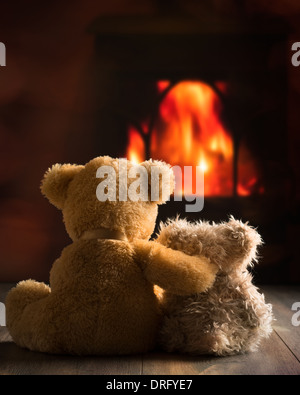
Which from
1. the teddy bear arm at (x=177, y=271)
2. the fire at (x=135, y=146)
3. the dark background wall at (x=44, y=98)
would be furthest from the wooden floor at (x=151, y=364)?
the fire at (x=135, y=146)

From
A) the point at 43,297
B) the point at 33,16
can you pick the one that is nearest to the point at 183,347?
the point at 43,297

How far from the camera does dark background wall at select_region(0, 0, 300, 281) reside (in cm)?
293

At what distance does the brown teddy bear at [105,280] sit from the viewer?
1.38 m

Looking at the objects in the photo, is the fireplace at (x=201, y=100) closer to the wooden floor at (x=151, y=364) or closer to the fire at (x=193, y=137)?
the fire at (x=193, y=137)

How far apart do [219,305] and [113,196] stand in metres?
0.39

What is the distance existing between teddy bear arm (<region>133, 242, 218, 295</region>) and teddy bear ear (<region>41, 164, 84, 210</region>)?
12.1 inches

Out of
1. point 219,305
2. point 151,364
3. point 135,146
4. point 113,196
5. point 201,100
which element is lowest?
point 151,364

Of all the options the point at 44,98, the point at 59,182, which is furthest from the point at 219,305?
the point at 44,98

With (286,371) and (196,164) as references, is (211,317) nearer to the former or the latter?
(286,371)

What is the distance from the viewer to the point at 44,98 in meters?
2.94

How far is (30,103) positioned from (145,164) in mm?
1591

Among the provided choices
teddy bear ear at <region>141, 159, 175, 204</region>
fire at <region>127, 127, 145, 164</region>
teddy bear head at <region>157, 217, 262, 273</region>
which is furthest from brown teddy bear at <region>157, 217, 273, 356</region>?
fire at <region>127, 127, 145, 164</region>

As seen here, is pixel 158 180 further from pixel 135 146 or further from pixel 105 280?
pixel 135 146

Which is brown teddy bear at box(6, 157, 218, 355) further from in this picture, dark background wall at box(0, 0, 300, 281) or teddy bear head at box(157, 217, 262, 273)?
dark background wall at box(0, 0, 300, 281)
